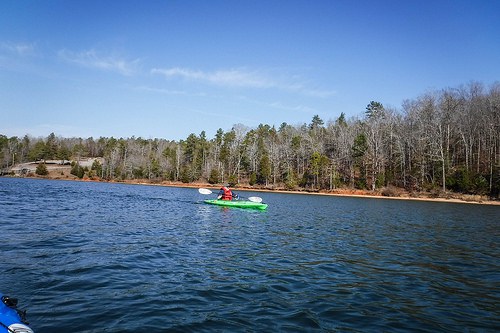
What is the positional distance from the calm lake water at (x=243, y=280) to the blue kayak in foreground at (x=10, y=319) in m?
1.04

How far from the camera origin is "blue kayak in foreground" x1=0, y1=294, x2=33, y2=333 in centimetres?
520

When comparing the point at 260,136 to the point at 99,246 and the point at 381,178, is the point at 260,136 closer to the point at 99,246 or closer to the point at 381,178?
the point at 381,178

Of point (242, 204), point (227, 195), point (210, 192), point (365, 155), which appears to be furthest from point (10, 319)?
point (365, 155)

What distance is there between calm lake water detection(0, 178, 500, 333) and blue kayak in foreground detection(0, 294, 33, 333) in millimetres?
1041

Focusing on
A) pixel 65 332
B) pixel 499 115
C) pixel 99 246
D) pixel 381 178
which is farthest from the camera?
pixel 381 178

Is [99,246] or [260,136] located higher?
[260,136]

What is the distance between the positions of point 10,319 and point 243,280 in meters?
6.23

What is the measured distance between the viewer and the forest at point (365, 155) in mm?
67875

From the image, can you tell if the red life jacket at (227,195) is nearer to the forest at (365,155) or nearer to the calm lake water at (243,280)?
the calm lake water at (243,280)

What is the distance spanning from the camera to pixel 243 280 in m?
10.5

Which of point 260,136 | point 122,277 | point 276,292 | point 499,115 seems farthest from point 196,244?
point 260,136

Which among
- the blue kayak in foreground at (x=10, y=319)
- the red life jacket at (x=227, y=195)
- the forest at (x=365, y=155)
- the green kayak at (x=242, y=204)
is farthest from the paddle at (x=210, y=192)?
the forest at (x=365, y=155)

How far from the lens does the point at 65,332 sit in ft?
21.7

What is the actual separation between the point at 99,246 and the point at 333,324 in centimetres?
1063
